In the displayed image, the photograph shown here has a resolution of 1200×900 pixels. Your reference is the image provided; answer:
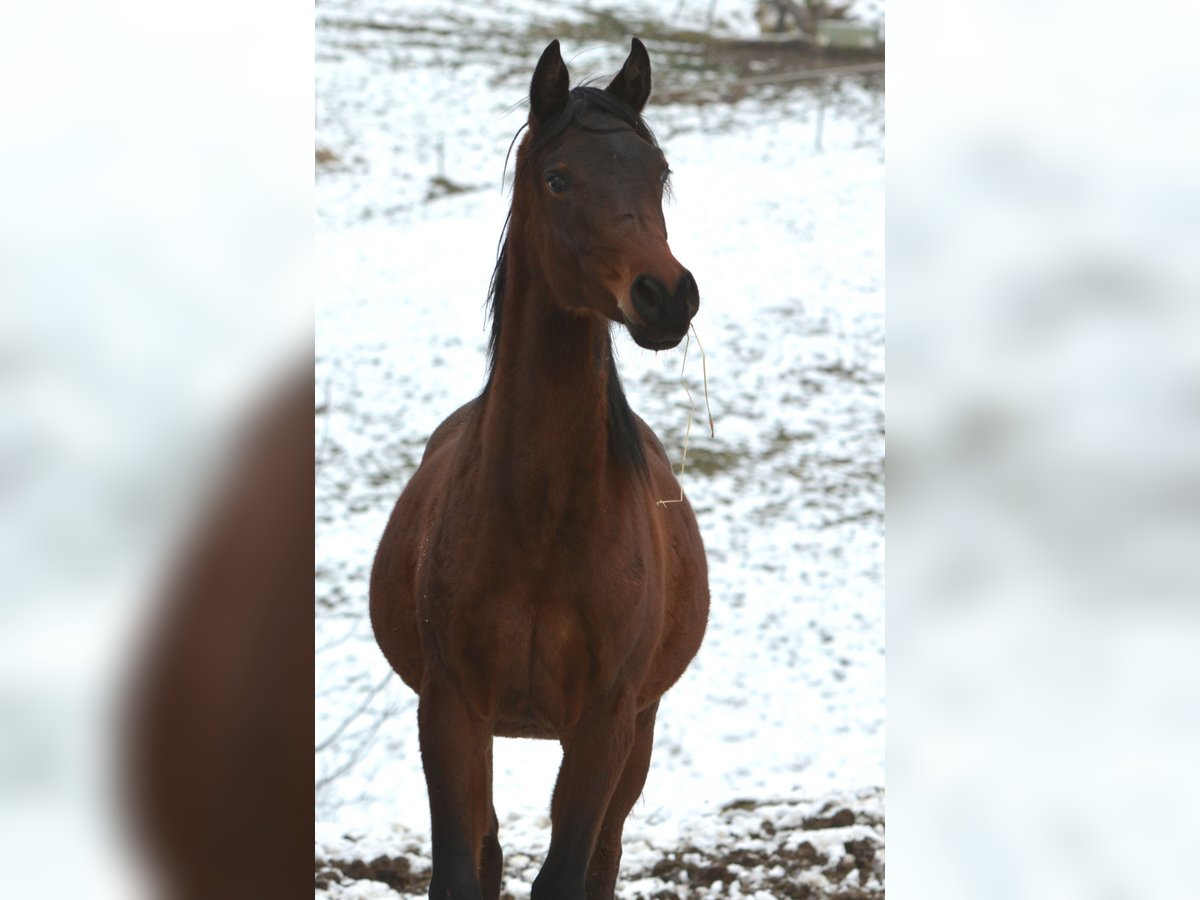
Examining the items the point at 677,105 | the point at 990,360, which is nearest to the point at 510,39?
the point at 677,105

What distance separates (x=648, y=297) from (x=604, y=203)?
9.3 inches

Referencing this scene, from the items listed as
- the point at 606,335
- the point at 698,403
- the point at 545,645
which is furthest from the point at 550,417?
the point at 698,403

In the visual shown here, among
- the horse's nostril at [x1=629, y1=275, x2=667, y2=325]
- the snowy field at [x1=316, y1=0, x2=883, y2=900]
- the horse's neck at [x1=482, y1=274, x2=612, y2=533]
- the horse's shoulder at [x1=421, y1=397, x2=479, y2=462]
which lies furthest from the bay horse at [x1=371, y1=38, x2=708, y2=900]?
the snowy field at [x1=316, y1=0, x2=883, y2=900]

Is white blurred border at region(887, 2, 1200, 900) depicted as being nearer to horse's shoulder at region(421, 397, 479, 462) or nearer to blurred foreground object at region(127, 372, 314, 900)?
blurred foreground object at region(127, 372, 314, 900)

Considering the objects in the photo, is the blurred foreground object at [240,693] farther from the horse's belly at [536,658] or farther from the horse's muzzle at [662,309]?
the horse's belly at [536,658]

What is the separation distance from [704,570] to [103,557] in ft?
7.55

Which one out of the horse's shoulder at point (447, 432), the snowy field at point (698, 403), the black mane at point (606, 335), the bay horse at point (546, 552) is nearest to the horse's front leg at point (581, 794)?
A: the bay horse at point (546, 552)

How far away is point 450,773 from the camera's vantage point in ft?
7.59

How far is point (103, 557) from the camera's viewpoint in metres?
0.95

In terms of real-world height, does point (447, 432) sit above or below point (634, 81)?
below

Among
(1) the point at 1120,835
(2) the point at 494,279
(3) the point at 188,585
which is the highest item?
(2) the point at 494,279

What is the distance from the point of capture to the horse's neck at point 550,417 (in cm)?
227

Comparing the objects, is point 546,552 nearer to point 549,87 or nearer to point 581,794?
point 581,794

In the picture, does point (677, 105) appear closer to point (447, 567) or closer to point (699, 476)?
point (699, 476)
